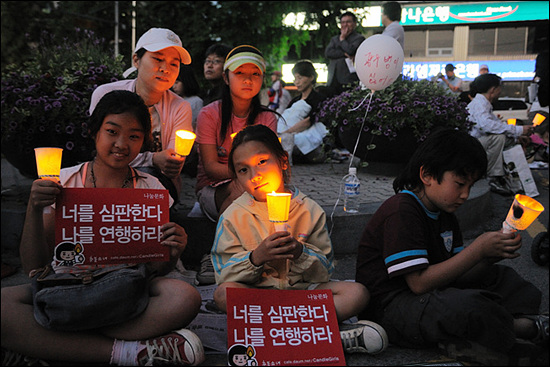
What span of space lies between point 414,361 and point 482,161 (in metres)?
1.00

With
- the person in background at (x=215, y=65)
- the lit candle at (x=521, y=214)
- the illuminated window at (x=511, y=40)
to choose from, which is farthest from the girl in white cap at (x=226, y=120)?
the illuminated window at (x=511, y=40)

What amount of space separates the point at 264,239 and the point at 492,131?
5527 mm

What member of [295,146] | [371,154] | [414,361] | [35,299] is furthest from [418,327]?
[295,146]

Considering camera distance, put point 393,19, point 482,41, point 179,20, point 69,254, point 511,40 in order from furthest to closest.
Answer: point 482,41
point 511,40
point 179,20
point 393,19
point 69,254

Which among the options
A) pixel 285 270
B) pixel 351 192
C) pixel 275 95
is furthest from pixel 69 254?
pixel 275 95

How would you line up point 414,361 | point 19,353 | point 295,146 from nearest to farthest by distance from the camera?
point 19,353 < point 414,361 < point 295,146

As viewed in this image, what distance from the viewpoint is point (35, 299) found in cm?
213

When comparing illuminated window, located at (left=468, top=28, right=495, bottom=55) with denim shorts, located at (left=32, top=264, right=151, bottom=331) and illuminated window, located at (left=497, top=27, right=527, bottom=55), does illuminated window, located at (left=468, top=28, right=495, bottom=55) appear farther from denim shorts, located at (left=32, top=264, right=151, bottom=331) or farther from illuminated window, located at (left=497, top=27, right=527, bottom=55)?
denim shorts, located at (left=32, top=264, right=151, bottom=331)

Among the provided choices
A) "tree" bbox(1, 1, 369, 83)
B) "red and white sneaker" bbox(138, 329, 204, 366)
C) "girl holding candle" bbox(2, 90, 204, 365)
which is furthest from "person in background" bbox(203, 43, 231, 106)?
"tree" bbox(1, 1, 369, 83)

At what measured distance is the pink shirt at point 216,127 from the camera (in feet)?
12.4

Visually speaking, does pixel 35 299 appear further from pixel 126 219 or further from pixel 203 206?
pixel 203 206

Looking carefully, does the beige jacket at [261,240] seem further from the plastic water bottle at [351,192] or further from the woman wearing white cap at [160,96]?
the plastic water bottle at [351,192]

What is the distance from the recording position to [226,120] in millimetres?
3797

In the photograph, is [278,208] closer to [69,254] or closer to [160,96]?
[69,254]
